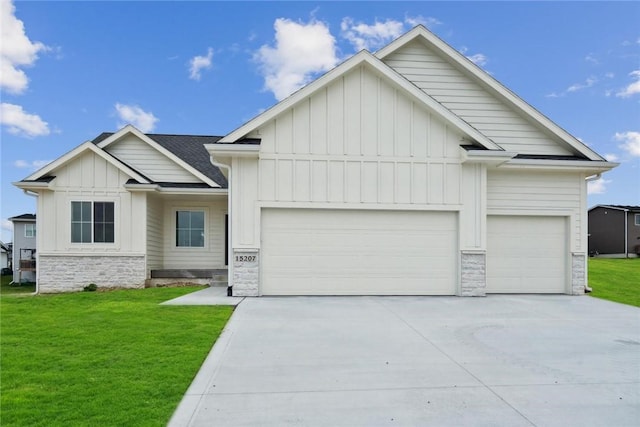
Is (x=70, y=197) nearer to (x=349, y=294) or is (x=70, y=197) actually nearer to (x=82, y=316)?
(x=82, y=316)

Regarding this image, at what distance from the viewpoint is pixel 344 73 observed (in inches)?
409

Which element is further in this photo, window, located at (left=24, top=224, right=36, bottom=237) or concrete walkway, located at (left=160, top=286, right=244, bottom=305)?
window, located at (left=24, top=224, right=36, bottom=237)

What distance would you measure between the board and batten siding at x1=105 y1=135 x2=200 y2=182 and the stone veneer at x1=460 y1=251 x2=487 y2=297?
9.40m

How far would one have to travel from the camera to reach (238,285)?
33.7 ft

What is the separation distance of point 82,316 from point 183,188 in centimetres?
665

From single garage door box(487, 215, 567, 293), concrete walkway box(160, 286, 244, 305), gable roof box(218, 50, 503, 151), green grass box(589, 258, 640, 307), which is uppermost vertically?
gable roof box(218, 50, 503, 151)

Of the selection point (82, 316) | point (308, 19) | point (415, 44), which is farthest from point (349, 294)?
point (308, 19)

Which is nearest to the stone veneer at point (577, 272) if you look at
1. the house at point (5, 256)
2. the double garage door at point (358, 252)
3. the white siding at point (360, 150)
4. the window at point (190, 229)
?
the double garage door at point (358, 252)

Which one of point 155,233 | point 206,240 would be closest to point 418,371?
point 206,240

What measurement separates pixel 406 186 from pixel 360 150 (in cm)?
153

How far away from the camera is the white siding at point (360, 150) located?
1036 centimetres

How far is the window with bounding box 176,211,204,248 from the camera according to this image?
15102 millimetres

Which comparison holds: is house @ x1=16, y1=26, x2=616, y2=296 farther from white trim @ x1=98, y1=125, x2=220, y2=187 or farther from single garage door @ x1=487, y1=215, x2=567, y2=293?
white trim @ x1=98, y1=125, x2=220, y2=187

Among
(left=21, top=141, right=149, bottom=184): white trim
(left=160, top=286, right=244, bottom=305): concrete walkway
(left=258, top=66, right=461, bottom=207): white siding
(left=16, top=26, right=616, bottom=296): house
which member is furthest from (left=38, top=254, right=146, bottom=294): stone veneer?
(left=258, top=66, right=461, bottom=207): white siding
